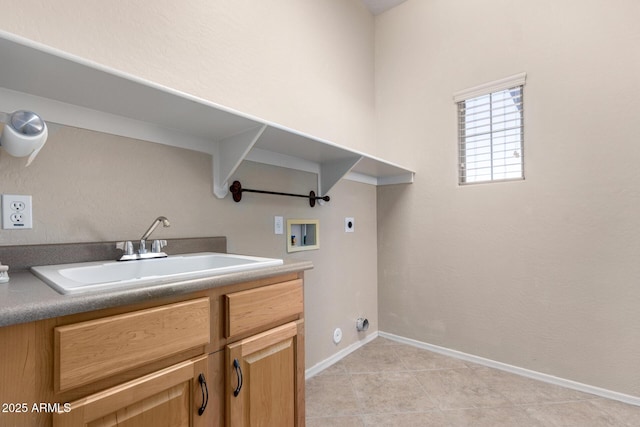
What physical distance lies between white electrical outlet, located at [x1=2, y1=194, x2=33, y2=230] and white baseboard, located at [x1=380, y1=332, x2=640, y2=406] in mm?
2617

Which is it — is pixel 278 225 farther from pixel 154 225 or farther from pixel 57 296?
pixel 57 296

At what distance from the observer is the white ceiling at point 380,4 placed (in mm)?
2721

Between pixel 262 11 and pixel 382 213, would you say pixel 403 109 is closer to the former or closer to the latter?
pixel 382 213

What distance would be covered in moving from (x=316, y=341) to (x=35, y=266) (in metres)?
1.65

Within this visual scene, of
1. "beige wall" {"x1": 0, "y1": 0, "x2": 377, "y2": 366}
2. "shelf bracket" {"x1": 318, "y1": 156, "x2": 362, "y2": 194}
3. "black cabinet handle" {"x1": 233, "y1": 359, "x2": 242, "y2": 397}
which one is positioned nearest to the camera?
"black cabinet handle" {"x1": 233, "y1": 359, "x2": 242, "y2": 397}

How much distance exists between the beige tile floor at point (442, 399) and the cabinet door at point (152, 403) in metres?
1.00

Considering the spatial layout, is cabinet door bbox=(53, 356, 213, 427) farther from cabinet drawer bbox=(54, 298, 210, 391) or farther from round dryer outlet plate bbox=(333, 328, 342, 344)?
round dryer outlet plate bbox=(333, 328, 342, 344)

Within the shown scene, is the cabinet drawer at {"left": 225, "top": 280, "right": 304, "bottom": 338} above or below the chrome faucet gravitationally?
below

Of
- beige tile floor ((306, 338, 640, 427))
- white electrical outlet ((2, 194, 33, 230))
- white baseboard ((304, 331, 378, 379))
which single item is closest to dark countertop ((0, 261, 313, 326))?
white electrical outlet ((2, 194, 33, 230))

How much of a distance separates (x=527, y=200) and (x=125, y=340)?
238cm

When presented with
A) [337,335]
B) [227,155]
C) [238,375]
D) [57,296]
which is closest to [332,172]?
[227,155]

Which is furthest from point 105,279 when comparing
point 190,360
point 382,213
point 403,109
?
point 403,109

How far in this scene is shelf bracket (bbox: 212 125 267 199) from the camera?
1.43 metres

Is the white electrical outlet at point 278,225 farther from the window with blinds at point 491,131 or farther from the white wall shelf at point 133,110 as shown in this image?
the window with blinds at point 491,131
